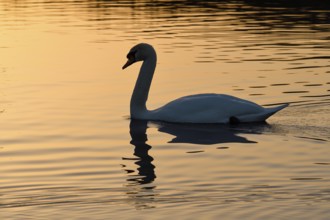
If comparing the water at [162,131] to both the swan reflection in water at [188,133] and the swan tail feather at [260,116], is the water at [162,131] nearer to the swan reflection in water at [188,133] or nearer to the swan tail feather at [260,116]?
the swan reflection in water at [188,133]

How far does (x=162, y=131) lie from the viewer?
15203 mm

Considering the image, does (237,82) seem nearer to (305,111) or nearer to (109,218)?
(305,111)

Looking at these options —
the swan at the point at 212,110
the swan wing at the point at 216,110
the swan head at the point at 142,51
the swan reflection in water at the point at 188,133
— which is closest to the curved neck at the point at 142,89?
the swan head at the point at 142,51

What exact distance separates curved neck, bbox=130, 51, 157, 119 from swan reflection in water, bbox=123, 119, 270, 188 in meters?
0.17

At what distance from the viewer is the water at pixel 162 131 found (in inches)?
418

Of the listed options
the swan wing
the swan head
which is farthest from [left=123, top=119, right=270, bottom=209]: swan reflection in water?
the swan head

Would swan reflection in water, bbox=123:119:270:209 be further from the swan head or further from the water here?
the swan head

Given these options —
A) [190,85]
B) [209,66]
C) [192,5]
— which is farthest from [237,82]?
[192,5]

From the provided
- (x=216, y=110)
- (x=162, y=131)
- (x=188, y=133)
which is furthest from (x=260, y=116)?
(x=162, y=131)

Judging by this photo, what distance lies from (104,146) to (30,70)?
7584 millimetres

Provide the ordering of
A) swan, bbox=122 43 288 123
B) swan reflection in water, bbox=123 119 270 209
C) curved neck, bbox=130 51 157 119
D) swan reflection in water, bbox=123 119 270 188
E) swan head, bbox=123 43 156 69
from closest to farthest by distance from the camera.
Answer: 1. swan reflection in water, bbox=123 119 270 209
2. swan reflection in water, bbox=123 119 270 188
3. swan, bbox=122 43 288 123
4. curved neck, bbox=130 51 157 119
5. swan head, bbox=123 43 156 69

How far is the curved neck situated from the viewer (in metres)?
16.2

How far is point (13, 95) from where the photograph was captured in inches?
709

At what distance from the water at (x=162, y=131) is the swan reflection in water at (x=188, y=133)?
0.02 meters
